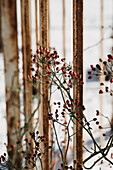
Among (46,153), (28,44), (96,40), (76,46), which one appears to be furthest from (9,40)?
(96,40)

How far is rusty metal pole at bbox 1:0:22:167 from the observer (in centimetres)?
75

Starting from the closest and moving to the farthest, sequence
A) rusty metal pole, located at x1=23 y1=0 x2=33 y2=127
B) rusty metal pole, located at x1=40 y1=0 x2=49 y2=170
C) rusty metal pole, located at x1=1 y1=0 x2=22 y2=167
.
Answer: rusty metal pole, located at x1=1 y1=0 x2=22 y2=167 < rusty metal pole, located at x1=23 y1=0 x2=33 y2=127 < rusty metal pole, located at x1=40 y1=0 x2=49 y2=170

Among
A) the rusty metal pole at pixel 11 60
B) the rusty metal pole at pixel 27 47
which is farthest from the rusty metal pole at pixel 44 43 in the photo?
the rusty metal pole at pixel 11 60

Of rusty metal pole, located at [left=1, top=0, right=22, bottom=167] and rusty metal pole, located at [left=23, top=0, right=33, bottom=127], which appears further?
rusty metal pole, located at [left=23, top=0, right=33, bottom=127]

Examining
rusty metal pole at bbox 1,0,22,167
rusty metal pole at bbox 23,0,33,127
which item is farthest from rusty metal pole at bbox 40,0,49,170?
rusty metal pole at bbox 1,0,22,167

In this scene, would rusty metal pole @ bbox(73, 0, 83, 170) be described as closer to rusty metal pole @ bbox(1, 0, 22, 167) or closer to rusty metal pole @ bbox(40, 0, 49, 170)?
rusty metal pole @ bbox(40, 0, 49, 170)

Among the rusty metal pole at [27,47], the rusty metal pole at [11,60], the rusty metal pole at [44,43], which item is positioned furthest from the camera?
the rusty metal pole at [44,43]

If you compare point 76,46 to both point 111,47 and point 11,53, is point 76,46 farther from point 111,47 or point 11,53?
point 111,47

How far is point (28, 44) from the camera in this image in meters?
0.90

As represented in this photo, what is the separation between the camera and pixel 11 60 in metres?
0.76

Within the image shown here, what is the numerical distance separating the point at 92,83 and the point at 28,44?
228cm

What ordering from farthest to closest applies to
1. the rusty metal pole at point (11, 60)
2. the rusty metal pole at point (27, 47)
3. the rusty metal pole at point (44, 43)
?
the rusty metal pole at point (44, 43), the rusty metal pole at point (27, 47), the rusty metal pole at point (11, 60)

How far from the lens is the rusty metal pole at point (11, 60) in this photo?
2.45ft

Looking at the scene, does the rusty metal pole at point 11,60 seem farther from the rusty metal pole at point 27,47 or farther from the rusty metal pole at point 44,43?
the rusty metal pole at point 44,43
